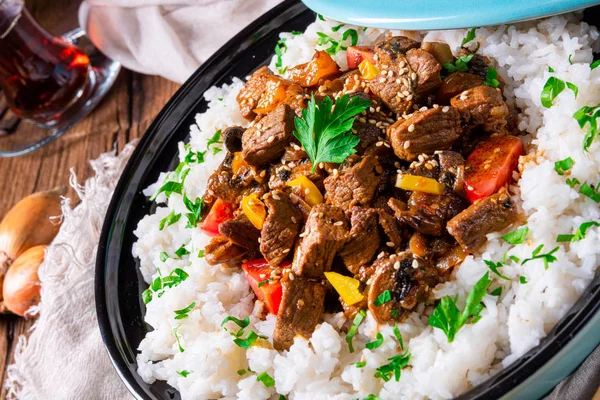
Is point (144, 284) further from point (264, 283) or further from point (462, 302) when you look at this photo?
point (462, 302)

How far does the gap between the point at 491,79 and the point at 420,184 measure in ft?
2.39

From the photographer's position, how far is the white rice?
2.89 metres

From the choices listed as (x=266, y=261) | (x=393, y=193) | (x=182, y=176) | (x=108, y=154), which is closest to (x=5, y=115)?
(x=108, y=154)

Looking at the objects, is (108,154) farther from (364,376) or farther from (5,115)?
(364,376)

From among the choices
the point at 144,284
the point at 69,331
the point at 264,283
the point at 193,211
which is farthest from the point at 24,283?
the point at 264,283

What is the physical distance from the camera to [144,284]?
4164 mm

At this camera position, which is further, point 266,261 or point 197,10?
point 197,10

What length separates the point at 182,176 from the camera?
4352 mm

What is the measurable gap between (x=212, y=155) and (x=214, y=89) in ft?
1.83

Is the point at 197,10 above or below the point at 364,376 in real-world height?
above

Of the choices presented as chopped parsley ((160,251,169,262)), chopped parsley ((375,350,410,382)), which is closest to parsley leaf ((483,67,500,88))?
chopped parsley ((375,350,410,382))

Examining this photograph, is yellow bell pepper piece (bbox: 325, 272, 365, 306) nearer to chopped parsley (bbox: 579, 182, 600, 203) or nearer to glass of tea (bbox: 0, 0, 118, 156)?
chopped parsley (bbox: 579, 182, 600, 203)

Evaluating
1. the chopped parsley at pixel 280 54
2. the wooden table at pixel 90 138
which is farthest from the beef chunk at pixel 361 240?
the wooden table at pixel 90 138

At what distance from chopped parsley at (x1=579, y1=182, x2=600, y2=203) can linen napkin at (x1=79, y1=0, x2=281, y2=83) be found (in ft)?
10.5
